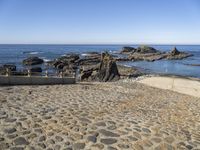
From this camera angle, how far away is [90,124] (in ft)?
33.2

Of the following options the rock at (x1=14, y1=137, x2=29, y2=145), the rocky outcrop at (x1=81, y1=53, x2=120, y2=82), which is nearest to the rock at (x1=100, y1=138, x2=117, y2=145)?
the rock at (x1=14, y1=137, x2=29, y2=145)

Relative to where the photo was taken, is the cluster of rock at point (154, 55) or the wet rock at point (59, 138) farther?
the cluster of rock at point (154, 55)

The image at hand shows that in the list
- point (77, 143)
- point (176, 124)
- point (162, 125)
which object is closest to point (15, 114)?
point (77, 143)

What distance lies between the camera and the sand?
8383mm

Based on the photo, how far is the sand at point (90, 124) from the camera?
8.38 m

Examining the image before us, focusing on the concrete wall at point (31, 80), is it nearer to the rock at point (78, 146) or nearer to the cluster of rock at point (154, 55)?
the rock at point (78, 146)

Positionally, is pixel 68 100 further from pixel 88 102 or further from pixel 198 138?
pixel 198 138

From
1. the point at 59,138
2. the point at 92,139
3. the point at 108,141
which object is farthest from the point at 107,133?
the point at 59,138

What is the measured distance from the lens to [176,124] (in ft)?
38.1

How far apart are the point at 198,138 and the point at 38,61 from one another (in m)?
70.3

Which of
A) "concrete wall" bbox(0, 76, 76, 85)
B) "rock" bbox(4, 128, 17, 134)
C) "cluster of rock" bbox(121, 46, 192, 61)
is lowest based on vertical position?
"cluster of rock" bbox(121, 46, 192, 61)

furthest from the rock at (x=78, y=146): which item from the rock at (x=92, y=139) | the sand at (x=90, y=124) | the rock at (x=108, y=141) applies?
the rock at (x=108, y=141)

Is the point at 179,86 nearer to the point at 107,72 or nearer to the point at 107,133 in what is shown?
the point at 107,72

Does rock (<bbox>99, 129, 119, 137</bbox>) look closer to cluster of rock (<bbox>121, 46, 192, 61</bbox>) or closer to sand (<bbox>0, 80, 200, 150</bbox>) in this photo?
sand (<bbox>0, 80, 200, 150</bbox>)
